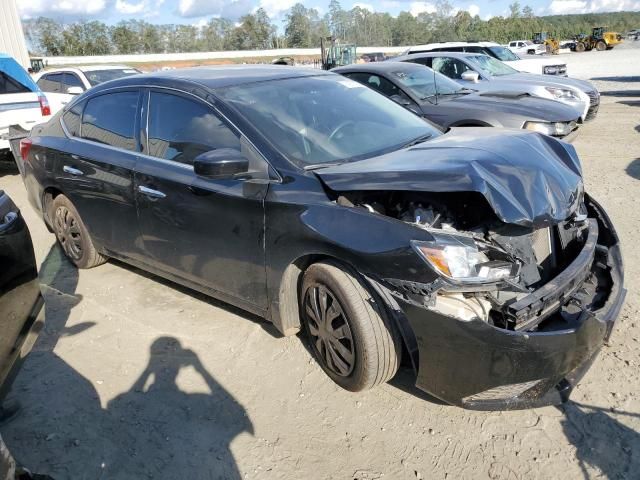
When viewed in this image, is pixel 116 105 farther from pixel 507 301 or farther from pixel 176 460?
pixel 507 301

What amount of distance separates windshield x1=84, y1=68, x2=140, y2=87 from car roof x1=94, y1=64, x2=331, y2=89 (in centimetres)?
738

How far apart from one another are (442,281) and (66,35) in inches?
3929

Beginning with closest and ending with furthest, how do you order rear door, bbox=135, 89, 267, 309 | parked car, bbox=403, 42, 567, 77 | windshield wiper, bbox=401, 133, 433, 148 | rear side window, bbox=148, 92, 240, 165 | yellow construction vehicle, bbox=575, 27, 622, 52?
rear door, bbox=135, 89, 267, 309 < rear side window, bbox=148, 92, 240, 165 < windshield wiper, bbox=401, 133, 433, 148 < parked car, bbox=403, 42, 567, 77 < yellow construction vehicle, bbox=575, 27, 622, 52

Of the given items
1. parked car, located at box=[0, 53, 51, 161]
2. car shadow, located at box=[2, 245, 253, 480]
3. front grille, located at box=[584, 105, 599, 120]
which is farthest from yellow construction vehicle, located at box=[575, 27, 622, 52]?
car shadow, located at box=[2, 245, 253, 480]

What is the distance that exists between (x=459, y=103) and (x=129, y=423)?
6.16 metres

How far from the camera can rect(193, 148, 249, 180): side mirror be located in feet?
9.30

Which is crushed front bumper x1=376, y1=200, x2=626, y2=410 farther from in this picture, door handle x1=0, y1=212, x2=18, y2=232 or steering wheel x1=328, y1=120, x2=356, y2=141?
door handle x1=0, y1=212, x2=18, y2=232

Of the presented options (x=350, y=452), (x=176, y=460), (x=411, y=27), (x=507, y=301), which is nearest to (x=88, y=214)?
(x=176, y=460)

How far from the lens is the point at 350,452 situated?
2555 mm

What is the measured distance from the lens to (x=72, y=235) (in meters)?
4.66

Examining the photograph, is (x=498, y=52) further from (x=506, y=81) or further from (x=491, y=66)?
(x=506, y=81)

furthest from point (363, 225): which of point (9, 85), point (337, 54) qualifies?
point (337, 54)

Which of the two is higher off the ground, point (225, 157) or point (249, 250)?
point (225, 157)

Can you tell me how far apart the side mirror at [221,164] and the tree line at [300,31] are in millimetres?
86542
